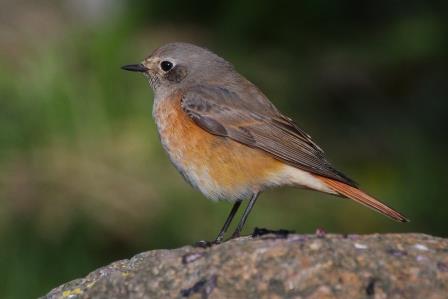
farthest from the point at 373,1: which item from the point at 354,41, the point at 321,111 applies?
the point at 321,111

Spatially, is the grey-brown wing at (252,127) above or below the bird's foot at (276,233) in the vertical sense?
above

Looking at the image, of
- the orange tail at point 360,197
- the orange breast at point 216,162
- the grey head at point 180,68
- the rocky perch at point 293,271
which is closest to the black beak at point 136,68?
the grey head at point 180,68

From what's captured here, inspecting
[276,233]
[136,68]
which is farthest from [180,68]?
[276,233]

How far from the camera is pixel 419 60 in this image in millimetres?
9227

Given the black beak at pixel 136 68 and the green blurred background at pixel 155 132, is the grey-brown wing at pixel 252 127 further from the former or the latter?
the green blurred background at pixel 155 132

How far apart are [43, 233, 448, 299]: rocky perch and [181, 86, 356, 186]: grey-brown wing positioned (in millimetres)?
1415

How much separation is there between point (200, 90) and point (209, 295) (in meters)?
2.41

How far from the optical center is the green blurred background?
7895 mm

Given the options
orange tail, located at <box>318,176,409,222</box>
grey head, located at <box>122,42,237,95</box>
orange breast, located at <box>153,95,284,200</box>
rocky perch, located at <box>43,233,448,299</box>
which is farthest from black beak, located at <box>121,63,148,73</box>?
rocky perch, located at <box>43,233,448,299</box>

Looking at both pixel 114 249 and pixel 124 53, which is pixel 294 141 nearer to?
pixel 114 249

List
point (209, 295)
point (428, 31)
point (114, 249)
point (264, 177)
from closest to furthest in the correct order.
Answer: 1. point (209, 295)
2. point (264, 177)
3. point (114, 249)
4. point (428, 31)

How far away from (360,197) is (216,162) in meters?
0.82

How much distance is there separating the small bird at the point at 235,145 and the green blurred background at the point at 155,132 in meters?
1.54

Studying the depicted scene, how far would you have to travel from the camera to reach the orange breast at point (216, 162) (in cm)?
621
